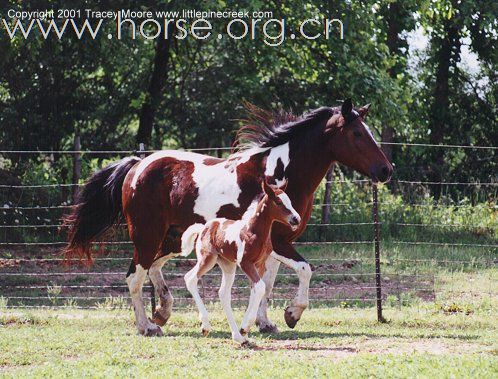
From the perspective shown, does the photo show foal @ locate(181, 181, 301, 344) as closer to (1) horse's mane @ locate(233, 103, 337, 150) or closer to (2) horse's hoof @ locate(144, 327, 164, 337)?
(2) horse's hoof @ locate(144, 327, 164, 337)

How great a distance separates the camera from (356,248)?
17.5m

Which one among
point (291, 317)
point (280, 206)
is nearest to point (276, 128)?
point (280, 206)

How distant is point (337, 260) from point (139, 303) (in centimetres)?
542

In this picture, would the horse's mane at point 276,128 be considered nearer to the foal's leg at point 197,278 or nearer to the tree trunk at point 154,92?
the foal's leg at point 197,278

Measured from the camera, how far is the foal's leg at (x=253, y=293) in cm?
905

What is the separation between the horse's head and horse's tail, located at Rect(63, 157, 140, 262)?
2548 millimetres

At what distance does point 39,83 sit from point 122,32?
4.02 m

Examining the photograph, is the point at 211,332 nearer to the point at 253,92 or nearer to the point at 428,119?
the point at 253,92

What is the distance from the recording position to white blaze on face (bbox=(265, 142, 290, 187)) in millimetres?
10422

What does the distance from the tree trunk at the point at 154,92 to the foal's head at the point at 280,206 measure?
1140cm

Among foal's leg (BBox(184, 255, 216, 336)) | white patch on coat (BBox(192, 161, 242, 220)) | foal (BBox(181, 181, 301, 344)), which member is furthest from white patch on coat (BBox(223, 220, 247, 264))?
white patch on coat (BBox(192, 161, 242, 220))

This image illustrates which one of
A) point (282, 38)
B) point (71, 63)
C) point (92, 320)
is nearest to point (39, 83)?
point (71, 63)

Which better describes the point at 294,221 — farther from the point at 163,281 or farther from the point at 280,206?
the point at 163,281

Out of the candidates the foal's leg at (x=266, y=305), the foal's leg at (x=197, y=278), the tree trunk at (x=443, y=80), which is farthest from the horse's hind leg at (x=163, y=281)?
the tree trunk at (x=443, y=80)
